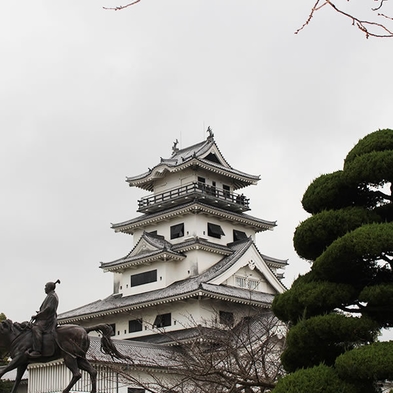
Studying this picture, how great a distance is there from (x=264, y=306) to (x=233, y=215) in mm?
6554

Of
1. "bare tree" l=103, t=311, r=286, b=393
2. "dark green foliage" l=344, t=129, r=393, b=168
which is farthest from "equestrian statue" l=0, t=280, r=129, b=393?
"dark green foliage" l=344, t=129, r=393, b=168

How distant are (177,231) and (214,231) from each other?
216 centimetres

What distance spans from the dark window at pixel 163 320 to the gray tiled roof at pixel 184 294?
113cm

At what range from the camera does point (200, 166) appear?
122 ft

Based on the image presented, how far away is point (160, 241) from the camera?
3622 cm

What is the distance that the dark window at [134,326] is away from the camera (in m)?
33.9

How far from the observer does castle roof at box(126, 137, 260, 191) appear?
3747 cm

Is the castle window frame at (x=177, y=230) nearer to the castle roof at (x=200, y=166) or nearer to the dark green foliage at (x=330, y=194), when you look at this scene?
the castle roof at (x=200, y=166)

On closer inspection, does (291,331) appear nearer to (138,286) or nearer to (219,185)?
(138,286)

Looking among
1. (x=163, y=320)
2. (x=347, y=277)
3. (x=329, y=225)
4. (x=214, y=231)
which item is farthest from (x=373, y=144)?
(x=214, y=231)

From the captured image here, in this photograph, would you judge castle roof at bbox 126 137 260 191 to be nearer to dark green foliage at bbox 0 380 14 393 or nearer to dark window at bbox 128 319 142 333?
dark window at bbox 128 319 142 333

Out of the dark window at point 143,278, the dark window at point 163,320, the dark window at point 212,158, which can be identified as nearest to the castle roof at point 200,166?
the dark window at point 212,158

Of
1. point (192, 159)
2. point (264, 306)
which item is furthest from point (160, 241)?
point (264, 306)

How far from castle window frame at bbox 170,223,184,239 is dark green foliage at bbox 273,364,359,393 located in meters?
27.6
